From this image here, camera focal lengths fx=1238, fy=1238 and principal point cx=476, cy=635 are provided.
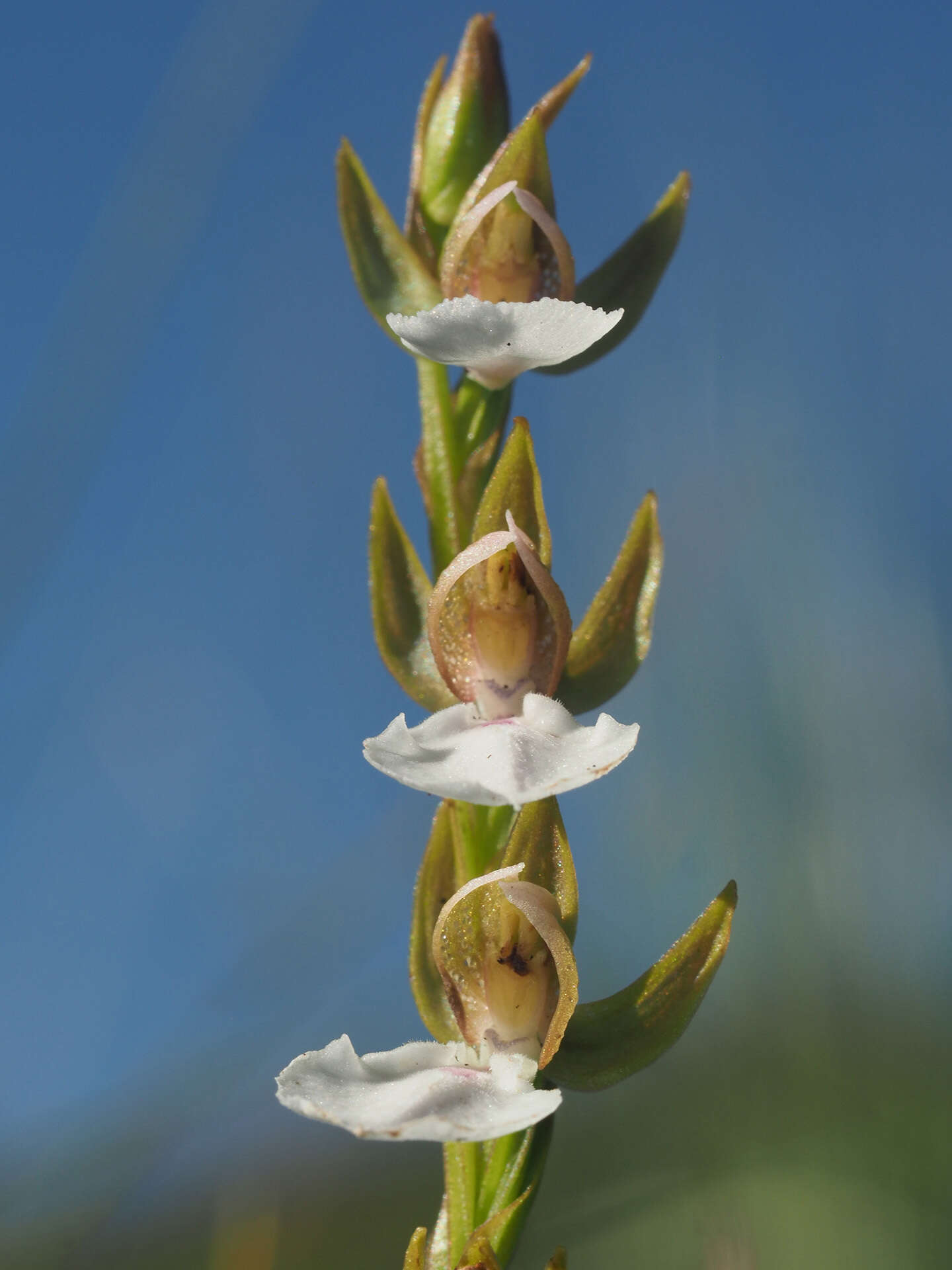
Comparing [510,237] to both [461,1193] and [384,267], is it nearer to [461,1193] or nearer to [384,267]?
[384,267]

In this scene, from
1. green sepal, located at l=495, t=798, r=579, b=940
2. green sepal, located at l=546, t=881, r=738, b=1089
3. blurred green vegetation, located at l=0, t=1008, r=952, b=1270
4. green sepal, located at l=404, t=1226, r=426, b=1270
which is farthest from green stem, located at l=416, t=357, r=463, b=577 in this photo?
blurred green vegetation, located at l=0, t=1008, r=952, b=1270

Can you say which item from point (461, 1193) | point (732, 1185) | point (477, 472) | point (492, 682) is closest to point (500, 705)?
point (492, 682)

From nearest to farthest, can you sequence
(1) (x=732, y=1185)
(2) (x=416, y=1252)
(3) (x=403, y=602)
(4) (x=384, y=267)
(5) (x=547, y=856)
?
(2) (x=416, y=1252) < (5) (x=547, y=856) < (3) (x=403, y=602) < (4) (x=384, y=267) < (1) (x=732, y=1185)

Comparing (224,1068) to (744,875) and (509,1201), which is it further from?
(509,1201)

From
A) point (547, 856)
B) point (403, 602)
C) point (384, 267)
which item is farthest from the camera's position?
point (384, 267)

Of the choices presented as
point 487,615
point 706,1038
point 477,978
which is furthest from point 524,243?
point 706,1038

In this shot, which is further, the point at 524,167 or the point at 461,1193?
the point at 524,167

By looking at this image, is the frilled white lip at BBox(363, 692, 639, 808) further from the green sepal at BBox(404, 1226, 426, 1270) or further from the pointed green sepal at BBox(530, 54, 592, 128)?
the pointed green sepal at BBox(530, 54, 592, 128)

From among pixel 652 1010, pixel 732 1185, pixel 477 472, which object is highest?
pixel 477 472
